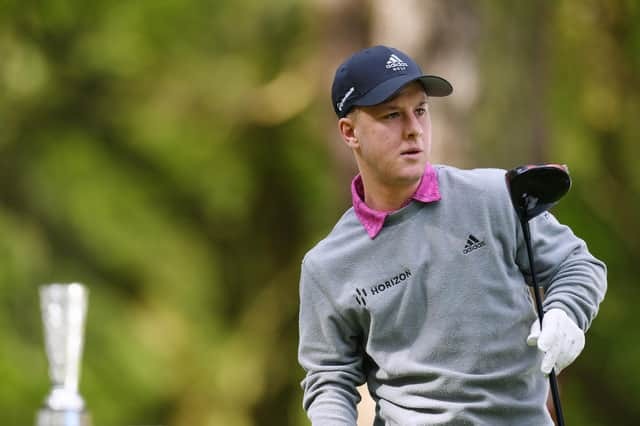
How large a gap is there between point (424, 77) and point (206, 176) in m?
8.14

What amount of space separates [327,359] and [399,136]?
0.74 m

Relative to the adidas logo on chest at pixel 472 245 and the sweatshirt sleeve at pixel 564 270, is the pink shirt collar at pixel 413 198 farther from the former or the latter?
the sweatshirt sleeve at pixel 564 270

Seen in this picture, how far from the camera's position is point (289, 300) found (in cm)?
1163

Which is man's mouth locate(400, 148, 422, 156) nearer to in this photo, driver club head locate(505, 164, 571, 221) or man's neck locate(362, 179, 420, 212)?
man's neck locate(362, 179, 420, 212)

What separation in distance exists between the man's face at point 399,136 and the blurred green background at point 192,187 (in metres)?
6.48

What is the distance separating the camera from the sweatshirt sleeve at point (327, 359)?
11.5 feet

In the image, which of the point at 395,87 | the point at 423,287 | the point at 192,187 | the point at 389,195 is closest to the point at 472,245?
the point at 423,287

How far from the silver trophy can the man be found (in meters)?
1.03

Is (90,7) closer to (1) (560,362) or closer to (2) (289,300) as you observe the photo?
(2) (289,300)

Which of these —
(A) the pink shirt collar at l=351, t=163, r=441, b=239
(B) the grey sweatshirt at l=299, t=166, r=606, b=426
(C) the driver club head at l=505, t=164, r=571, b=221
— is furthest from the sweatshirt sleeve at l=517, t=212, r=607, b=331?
(A) the pink shirt collar at l=351, t=163, r=441, b=239

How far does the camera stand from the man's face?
3445 mm

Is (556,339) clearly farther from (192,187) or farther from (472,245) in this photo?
(192,187)

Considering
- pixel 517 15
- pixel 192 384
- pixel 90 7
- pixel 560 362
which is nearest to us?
pixel 560 362

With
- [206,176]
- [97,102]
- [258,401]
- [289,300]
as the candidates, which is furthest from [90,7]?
[258,401]
